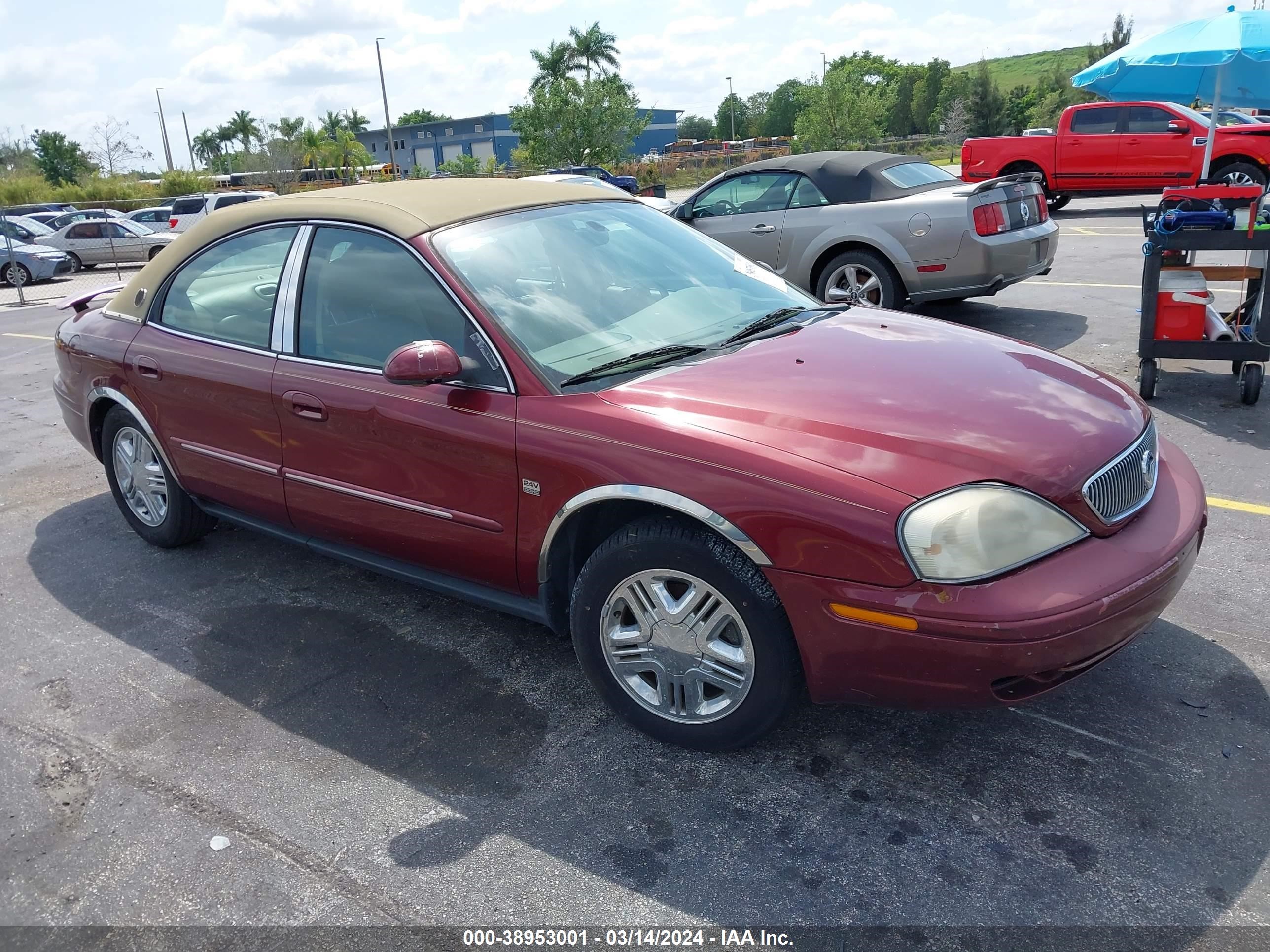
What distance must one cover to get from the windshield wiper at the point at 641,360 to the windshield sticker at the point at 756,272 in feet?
2.84

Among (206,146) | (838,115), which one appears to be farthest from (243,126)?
(838,115)

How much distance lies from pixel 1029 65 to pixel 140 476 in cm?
16870

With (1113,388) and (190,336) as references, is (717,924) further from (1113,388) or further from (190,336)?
(190,336)

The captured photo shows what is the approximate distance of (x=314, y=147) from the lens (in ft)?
200

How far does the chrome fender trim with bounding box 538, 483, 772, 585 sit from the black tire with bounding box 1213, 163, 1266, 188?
16785 mm

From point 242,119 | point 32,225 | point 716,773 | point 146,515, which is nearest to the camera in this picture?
point 716,773

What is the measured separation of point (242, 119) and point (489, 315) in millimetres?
122364

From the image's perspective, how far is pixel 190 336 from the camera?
4.25m

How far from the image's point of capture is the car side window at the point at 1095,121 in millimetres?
17016

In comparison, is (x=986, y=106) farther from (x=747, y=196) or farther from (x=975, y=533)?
(x=975, y=533)

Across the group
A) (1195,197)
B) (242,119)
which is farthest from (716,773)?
(242,119)

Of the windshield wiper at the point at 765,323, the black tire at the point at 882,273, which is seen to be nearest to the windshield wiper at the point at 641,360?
the windshield wiper at the point at 765,323

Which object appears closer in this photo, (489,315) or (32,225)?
(489,315)

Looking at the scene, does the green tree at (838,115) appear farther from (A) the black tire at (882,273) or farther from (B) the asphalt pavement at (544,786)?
(B) the asphalt pavement at (544,786)
